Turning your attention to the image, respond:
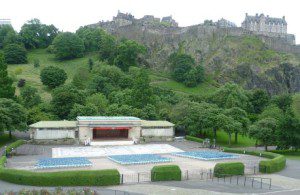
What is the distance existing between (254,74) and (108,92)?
4633 centimetres

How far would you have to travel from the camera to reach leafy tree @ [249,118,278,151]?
149 feet

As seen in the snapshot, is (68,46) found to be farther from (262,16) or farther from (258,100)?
(262,16)

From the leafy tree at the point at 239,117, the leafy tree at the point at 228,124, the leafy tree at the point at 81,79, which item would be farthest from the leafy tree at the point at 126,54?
the leafy tree at the point at 228,124

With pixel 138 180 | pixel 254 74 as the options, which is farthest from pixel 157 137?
pixel 254 74

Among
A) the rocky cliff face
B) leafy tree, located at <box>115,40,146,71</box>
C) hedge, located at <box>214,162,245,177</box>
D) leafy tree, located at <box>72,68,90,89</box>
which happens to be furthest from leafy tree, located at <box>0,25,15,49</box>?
hedge, located at <box>214,162,245,177</box>

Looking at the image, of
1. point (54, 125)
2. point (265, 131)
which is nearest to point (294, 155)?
point (265, 131)

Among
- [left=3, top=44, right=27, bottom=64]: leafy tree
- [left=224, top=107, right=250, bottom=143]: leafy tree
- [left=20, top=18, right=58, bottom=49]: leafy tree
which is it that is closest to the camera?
[left=224, top=107, right=250, bottom=143]: leafy tree

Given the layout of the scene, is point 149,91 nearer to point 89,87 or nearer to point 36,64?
point 89,87

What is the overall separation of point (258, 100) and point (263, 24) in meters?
74.6

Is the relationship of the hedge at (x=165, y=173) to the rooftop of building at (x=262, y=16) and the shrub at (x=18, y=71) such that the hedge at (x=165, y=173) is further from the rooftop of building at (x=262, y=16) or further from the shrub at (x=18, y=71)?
the rooftop of building at (x=262, y=16)

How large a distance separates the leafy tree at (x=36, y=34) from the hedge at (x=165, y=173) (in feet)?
341

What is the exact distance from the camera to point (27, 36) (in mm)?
117812

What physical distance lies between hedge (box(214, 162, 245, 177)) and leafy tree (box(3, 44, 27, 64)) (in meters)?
89.9

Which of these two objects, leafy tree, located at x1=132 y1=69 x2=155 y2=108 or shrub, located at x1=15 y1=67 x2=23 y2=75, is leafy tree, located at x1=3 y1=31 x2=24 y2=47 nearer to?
shrub, located at x1=15 y1=67 x2=23 y2=75
